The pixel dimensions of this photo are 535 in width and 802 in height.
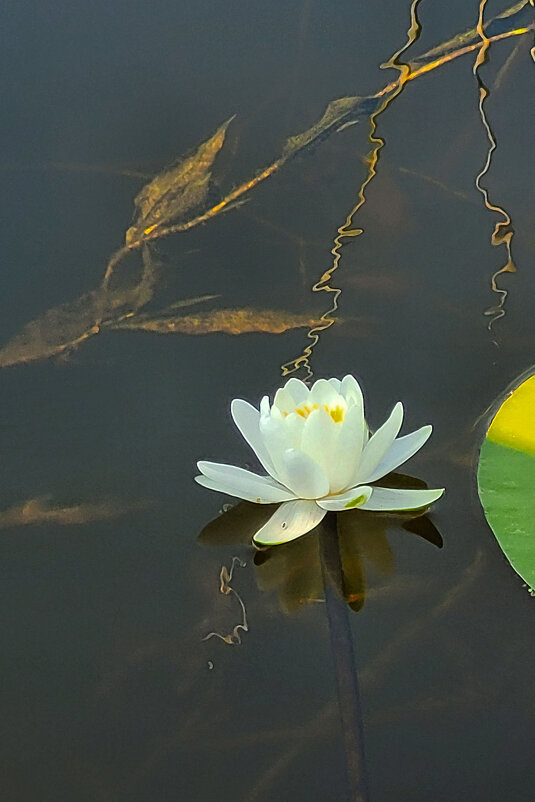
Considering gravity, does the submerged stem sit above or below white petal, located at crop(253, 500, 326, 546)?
below

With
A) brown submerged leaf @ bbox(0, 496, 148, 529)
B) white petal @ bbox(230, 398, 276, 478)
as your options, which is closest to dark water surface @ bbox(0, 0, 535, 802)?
brown submerged leaf @ bbox(0, 496, 148, 529)

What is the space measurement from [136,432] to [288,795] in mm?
574

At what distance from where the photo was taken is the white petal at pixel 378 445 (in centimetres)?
112

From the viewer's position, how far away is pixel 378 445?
44.6 inches

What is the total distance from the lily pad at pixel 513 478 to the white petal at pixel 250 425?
0.94ft

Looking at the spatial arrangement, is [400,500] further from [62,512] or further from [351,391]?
[62,512]

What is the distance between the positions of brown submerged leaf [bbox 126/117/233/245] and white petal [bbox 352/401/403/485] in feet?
2.38

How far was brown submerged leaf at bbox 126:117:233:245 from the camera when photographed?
1.68 metres

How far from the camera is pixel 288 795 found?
0.95m

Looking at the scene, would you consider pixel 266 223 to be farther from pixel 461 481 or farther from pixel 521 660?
pixel 521 660

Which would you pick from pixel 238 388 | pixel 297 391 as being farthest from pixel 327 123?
pixel 297 391

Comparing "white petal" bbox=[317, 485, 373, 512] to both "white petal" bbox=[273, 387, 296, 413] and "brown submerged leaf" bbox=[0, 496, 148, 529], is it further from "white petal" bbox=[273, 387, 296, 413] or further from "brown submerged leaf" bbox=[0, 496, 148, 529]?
"brown submerged leaf" bbox=[0, 496, 148, 529]

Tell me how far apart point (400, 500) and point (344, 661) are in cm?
22

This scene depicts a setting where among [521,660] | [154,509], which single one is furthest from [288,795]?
[154,509]
